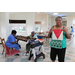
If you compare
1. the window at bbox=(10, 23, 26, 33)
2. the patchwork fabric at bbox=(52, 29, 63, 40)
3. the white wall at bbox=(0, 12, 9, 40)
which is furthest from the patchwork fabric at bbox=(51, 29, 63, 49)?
the window at bbox=(10, 23, 26, 33)

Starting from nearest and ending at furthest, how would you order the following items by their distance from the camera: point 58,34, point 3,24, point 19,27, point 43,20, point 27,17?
point 58,34
point 3,24
point 27,17
point 19,27
point 43,20

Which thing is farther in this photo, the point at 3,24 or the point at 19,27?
the point at 19,27

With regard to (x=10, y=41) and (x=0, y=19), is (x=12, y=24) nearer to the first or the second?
(x=0, y=19)

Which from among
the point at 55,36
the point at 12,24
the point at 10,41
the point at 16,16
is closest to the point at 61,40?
the point at 55,36

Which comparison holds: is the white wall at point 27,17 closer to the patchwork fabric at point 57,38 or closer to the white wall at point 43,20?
the white wall at point 43,20

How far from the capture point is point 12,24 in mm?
7680

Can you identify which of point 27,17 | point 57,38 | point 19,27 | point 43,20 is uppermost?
point 43,20

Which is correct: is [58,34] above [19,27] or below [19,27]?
below

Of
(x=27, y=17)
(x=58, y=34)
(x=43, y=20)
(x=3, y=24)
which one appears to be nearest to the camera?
(x=58, y=34)

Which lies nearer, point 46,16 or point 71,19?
point 46,16

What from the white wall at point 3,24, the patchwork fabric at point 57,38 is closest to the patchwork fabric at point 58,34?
the patchwork fabric at point 57,38

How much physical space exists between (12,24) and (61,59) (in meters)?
7.16

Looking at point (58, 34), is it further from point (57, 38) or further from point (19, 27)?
point (19, 27)

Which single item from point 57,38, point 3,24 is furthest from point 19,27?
point 57,38
